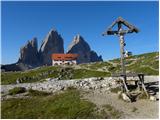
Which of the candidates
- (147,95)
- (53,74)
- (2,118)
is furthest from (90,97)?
(53,74)

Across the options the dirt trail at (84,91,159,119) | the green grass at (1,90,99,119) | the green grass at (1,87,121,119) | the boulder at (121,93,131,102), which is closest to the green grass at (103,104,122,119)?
the green grass at (1,87,121,119)

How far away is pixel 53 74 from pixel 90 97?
66121 millimetres

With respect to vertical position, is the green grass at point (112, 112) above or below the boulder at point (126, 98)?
below

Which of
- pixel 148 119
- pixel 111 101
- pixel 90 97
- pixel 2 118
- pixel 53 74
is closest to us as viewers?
pixel 148 119

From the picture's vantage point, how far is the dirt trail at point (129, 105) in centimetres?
2031

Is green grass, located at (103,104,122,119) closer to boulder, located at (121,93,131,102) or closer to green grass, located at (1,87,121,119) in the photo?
green grass, located at (1,87,121,119)

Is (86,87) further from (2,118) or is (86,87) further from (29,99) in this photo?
(2,118)

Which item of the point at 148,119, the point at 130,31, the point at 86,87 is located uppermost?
the point at 130,31

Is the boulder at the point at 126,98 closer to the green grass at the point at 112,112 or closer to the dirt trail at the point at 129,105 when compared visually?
the dirt trail at the point at 129,105

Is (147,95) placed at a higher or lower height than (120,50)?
lower

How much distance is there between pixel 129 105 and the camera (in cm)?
2309

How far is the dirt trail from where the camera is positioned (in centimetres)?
2031

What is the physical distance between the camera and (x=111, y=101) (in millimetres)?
24703

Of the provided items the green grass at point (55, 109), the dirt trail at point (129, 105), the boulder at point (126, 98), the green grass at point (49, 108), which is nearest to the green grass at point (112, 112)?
the green grass at point (55, 109)
